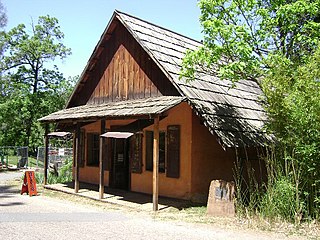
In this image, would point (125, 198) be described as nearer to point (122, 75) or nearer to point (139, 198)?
point (139, 198)

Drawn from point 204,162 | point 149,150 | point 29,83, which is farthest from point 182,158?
point 29,83

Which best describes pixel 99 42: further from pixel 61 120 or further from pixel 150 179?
pixel 150 179

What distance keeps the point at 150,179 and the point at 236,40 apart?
5705mm

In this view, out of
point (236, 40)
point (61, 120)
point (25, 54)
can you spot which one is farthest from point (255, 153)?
point (25, 54)

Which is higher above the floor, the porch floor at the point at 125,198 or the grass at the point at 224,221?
the porch floor at the point at 125,198

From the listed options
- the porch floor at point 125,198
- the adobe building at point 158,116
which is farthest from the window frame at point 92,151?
the porch floor at point 125,198

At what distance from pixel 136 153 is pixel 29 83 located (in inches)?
954

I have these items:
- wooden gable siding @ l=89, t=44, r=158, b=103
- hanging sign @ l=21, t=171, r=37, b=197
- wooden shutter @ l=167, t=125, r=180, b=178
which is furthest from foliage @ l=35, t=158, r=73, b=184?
wooden shutter @ l=167, t=125, r=180, b=178

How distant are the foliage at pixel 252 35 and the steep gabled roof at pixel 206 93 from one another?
3.22 feet

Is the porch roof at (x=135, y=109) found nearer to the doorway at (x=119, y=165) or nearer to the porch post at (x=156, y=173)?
the porch post at (x=156, y=173)

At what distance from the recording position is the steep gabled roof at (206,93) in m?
10.6

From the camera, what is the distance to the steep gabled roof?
1062 centimetres

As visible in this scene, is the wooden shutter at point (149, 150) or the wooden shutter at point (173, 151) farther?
the wooden shutter at point (149, 150)

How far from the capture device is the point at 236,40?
32.1 ft
